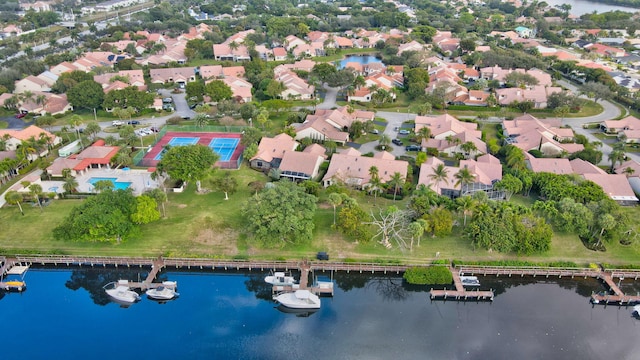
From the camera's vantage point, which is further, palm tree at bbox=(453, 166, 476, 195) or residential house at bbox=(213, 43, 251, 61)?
residential house at bbox=(213, 43, 251, 61)

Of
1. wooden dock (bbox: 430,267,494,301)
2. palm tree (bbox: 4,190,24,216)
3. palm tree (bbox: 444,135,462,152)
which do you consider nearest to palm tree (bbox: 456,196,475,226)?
wooden dock (bbox: 430,267,494,301)

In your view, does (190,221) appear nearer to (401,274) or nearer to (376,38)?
(401,274)

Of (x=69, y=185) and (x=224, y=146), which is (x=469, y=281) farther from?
(x=69, y=185)

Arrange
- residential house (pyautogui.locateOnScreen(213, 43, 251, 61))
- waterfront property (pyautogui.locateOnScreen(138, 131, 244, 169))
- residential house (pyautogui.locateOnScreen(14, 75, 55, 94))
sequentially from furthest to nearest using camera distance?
residential house (pyautogui.locateOnScreen(213, 43, 251, 61))
residential house (pyautogui.locateOnScreen(14, 75, 55, 94))
waterfront property (pyautogui.locateOnScreen(138, 131, 244, 169))

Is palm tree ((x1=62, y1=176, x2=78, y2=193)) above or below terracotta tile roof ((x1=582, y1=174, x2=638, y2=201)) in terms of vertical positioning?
above

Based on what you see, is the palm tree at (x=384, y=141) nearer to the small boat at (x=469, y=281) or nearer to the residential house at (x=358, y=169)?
the residential house at (x=358, y=169)

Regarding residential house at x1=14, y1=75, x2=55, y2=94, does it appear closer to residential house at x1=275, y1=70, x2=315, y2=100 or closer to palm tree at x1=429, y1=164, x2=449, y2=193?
residential house at x1=275, y1=70, x2=315, y2=100

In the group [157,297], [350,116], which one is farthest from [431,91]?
[157,297]
